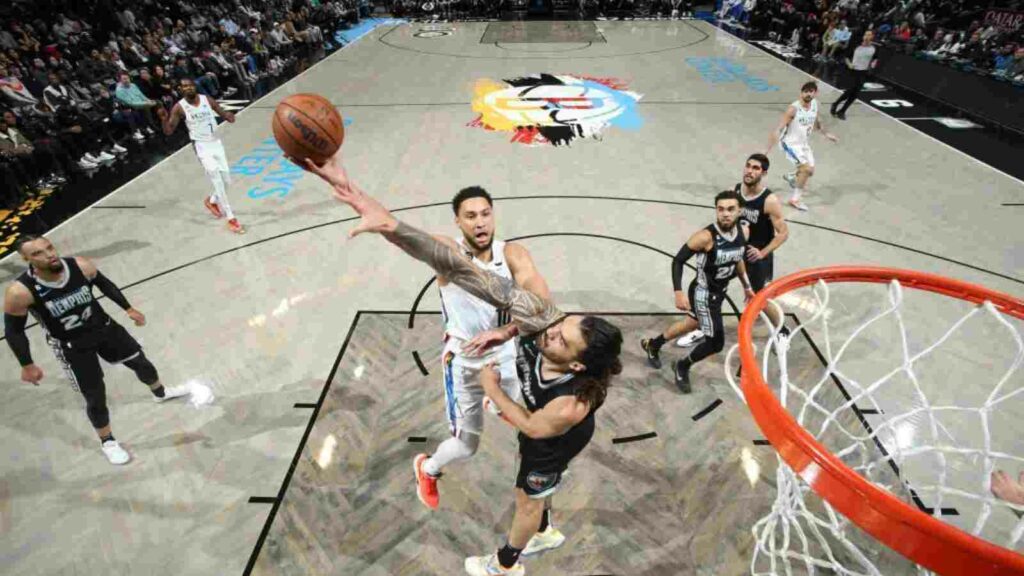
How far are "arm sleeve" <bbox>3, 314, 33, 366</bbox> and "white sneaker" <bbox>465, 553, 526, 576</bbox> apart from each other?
9.89 feet

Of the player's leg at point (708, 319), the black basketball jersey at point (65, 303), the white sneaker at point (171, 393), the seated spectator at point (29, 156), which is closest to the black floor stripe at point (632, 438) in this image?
the player's leg at point (708, 319)

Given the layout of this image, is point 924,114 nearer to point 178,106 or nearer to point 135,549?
point 178,106

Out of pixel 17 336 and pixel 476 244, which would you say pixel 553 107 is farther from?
pixel 17 336

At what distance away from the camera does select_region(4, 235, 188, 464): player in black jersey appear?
3203 mm

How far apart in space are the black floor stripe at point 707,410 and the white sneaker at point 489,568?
5.68ft

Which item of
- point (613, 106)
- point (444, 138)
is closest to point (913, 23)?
point (613, 106)

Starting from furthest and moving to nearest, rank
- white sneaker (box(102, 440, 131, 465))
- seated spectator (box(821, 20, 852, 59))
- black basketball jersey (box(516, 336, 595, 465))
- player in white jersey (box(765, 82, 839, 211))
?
seated spectator (box(821, 20, 852, 59))
player in white jersey (box(765, 82, 839, 211))
white sneaker (box(102, 440, 131, 465))
black basketball jersey (box(516, 336, 595, 465))

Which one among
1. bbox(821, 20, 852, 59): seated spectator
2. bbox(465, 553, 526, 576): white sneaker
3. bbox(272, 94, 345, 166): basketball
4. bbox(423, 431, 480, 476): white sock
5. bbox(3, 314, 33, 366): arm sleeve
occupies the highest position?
bbox(272, 94, 345, 166): basketball

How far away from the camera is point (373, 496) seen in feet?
11.3

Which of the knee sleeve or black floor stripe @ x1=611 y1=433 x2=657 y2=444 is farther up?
the knee sleeve

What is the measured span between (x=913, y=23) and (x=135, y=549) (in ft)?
70.1

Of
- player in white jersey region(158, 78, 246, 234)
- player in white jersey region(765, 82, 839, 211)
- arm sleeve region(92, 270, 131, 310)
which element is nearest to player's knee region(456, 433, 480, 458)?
arm sleeve region(92, 270, 131, 310)

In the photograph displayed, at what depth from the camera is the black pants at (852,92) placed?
9.65m

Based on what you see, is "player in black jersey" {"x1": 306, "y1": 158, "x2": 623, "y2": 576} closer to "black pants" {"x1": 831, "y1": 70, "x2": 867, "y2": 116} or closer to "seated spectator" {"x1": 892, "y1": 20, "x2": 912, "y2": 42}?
"black pants" {"x1": 831, "y1": 70, "x2": 867, "y2": 116}
